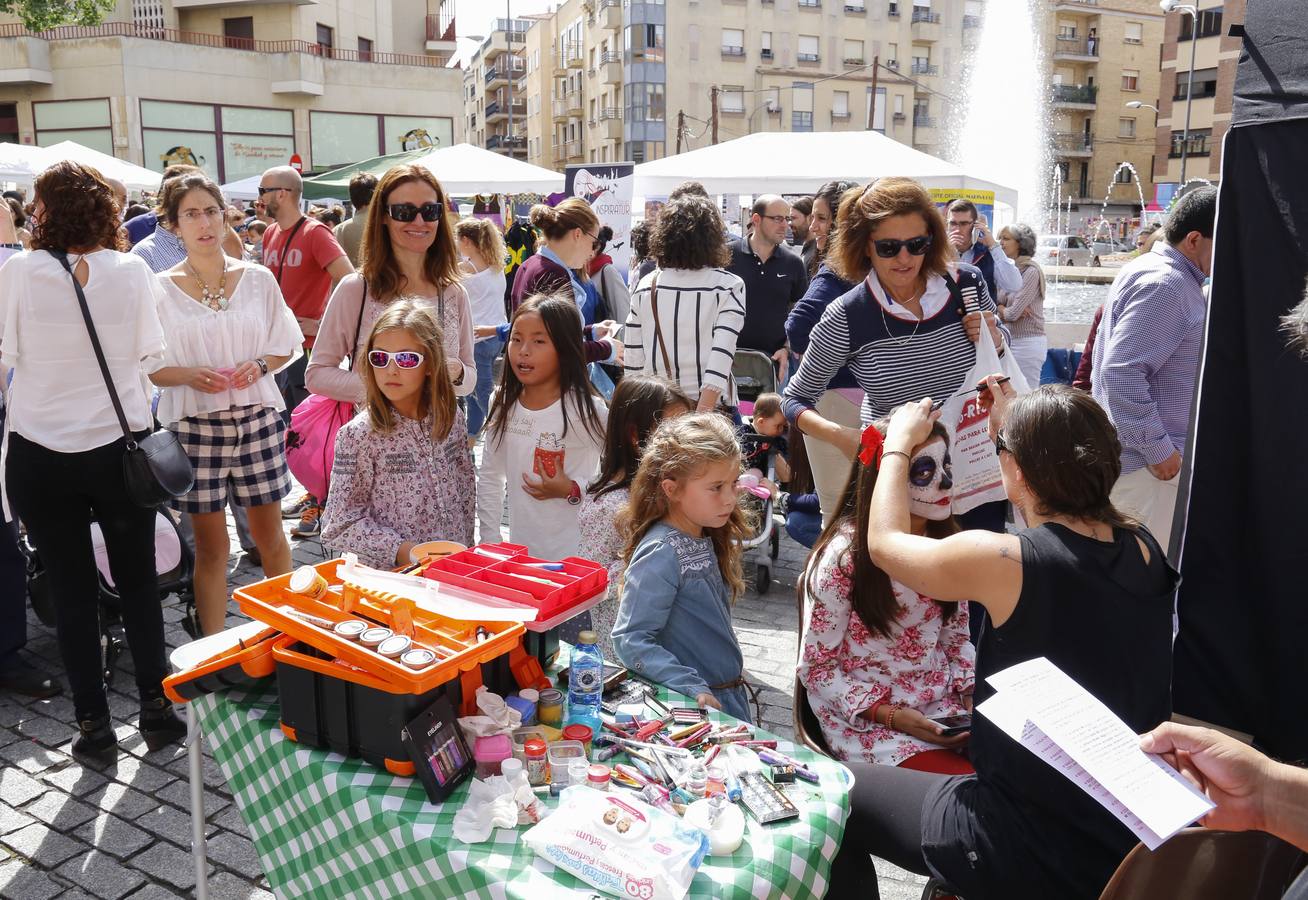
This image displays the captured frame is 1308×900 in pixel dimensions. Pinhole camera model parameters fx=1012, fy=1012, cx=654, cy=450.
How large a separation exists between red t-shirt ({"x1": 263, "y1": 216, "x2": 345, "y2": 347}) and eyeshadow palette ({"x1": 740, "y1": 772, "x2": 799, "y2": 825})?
485 cm

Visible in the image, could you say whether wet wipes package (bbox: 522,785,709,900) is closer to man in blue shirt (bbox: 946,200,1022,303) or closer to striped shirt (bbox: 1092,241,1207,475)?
striped shirt (bbox: 1092,241,1207,475)

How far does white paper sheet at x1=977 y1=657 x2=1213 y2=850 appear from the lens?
1579 mm

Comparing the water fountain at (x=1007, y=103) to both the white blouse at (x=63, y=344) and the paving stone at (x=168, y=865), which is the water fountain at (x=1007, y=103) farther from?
the paving stone at (x=168, y=865)

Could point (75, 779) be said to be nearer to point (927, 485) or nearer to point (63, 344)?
point (63, 344)

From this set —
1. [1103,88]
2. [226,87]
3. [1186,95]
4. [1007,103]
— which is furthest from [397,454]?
[1103,88]

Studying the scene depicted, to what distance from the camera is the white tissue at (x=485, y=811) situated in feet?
6.05

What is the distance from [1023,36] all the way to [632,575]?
33.7 meters

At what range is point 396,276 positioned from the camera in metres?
4.17

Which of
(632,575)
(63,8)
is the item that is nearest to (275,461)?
(632,575)

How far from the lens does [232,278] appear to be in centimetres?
412

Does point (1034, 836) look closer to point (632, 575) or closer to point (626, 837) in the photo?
point (626, 837)

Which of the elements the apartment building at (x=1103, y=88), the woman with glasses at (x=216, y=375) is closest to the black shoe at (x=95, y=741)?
the woman with glasses at (x=216, y=375)

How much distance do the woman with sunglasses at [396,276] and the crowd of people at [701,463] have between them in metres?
0.01

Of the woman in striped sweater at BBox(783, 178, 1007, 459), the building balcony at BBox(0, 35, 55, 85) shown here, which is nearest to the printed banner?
the woman in striped sweater at BBox(783, 178, 1007, 459)
